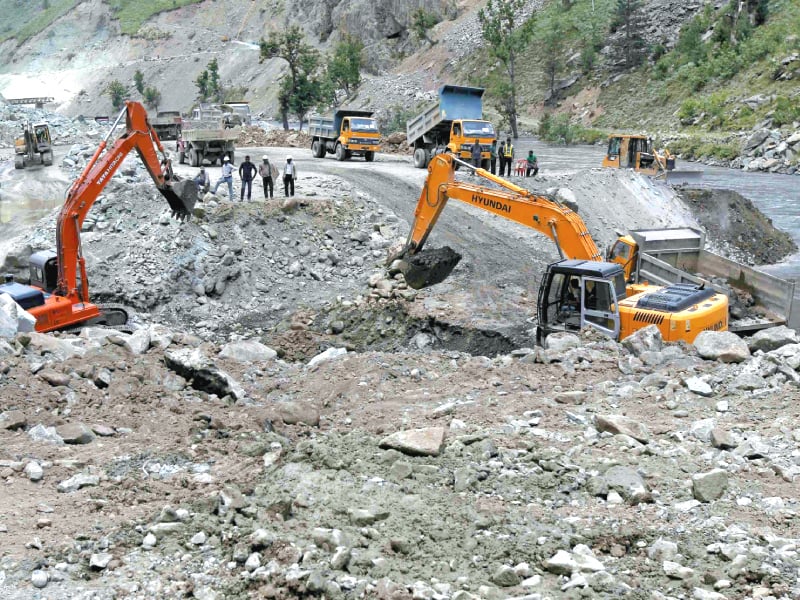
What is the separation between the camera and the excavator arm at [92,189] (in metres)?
13.7

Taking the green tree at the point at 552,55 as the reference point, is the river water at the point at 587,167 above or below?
below

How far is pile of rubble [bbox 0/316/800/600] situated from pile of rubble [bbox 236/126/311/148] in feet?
89.0

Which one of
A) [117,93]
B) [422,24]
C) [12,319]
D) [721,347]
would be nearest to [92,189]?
[12,319]

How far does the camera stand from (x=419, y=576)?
5.98 meters

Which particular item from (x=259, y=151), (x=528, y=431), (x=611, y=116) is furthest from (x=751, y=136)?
(x=528, y=431)

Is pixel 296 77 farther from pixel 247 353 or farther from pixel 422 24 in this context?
pixel 247 353

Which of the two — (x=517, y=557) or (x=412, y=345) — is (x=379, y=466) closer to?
(x=517, y=557)

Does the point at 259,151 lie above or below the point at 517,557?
above

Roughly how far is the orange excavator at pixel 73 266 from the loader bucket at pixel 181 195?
848mm

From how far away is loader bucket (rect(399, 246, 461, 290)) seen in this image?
17.5 metres

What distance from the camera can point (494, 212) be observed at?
15109mm

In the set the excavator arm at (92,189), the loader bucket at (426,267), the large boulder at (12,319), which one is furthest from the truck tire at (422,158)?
the large boulder at (12,319)

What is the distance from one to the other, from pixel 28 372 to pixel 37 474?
2743 mm

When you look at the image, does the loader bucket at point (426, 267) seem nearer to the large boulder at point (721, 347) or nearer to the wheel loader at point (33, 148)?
the large boulder at point (721, 347)
